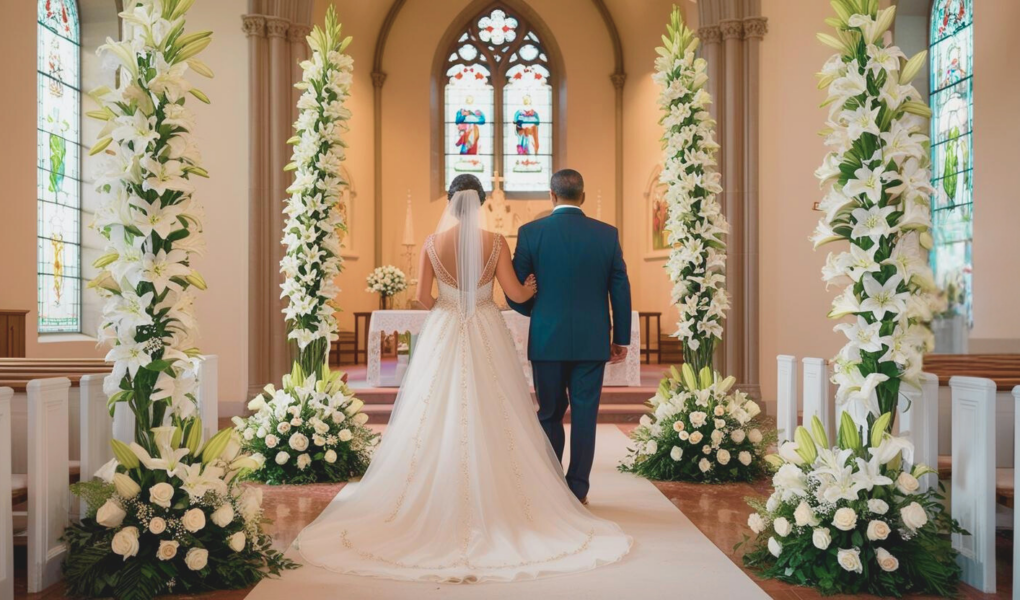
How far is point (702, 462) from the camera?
236 inches

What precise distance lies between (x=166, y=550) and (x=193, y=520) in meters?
0.14

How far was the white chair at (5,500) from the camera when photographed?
345 cm

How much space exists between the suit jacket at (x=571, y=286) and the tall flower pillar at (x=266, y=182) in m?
5.08

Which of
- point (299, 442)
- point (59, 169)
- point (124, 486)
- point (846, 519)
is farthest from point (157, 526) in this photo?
point (59, 169)

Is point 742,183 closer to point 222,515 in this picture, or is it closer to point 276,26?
point 276,26

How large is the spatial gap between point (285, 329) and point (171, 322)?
576 cm

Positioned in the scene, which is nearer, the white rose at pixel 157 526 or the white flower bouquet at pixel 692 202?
the white rose at pixel 157 526

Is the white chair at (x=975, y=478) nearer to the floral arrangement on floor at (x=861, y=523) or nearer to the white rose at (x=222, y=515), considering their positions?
the floral arrangement on floor at (x=861, y=523)

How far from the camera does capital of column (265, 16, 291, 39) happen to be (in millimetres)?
9578

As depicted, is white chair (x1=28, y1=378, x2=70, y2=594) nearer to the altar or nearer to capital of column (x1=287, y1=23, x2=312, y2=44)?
the altar

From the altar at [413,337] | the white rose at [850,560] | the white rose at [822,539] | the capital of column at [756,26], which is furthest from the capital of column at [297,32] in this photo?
the white rose at [850,560]

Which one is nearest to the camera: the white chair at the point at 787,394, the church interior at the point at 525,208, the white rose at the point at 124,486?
the white rose at the point at 124,486

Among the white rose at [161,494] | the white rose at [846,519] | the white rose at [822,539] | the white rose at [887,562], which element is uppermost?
the white rose at [161,494]

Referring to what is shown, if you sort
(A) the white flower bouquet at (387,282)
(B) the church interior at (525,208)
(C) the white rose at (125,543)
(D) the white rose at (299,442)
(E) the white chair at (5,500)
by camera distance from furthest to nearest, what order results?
(A) the white flower bouquet at (387,282) → (D) the white rose at (299,442) → (B) the church interior at (525,208) → (C) the white rose at (125,543) → (E) the white chair at (5,500)
